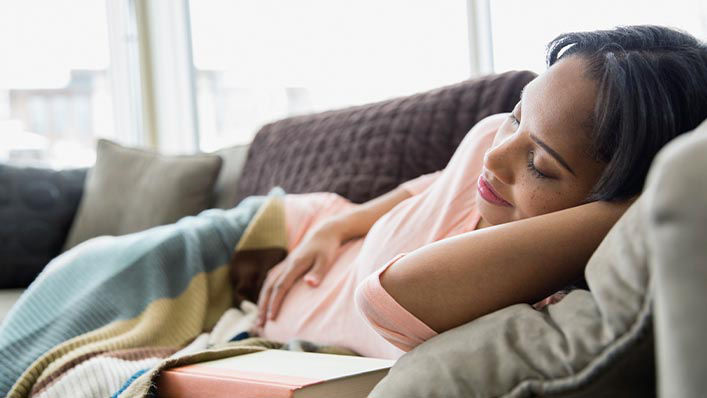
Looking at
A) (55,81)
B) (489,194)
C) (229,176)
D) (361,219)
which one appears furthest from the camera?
(55,81)

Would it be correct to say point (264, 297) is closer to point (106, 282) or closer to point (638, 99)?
point (106, 282)

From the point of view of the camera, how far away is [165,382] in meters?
1.02

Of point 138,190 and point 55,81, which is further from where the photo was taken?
point 55,81

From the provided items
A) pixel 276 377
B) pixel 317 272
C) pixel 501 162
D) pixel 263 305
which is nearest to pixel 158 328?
pixel 263 305

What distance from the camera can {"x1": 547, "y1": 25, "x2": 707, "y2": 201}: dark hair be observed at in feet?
2.96

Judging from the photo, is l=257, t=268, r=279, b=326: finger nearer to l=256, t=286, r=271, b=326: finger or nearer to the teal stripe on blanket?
l=256, t=286, r=271, b=326: finger

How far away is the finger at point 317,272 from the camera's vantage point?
4.93 ft

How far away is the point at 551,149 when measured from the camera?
96 cm

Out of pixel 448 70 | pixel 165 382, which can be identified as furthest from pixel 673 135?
pixel 448 70

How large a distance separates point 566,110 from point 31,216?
217cm

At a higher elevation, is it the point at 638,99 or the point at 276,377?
the point at 638,99

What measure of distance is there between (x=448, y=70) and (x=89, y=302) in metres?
1.52

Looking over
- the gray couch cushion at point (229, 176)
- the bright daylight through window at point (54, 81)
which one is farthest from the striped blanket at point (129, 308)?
the bright daylight through window at point (54, 81)

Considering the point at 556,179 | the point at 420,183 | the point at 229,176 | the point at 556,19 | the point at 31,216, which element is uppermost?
the point at 556,19
